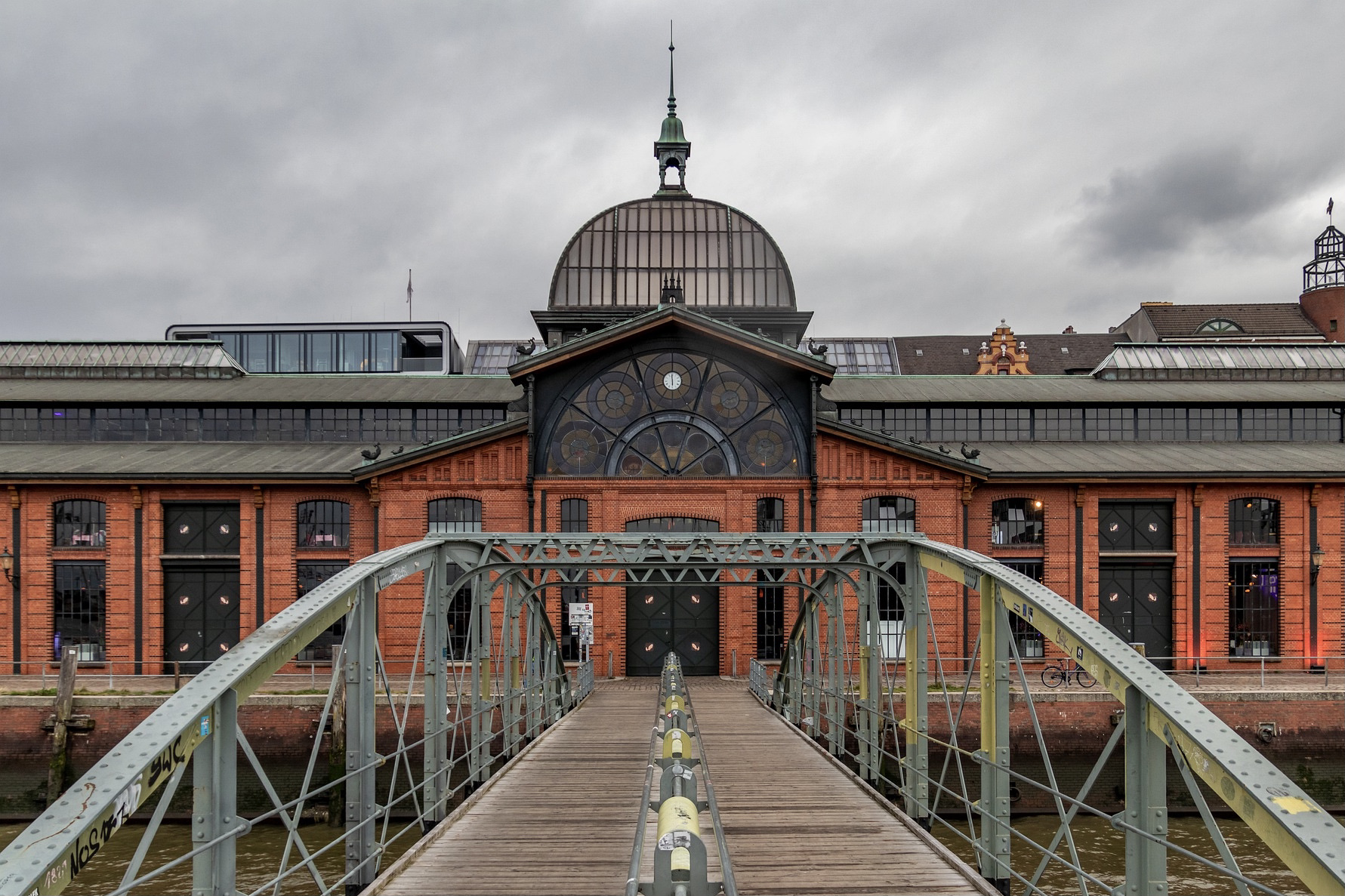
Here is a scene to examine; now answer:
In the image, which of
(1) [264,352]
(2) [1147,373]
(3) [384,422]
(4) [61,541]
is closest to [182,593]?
(4) [61,541]

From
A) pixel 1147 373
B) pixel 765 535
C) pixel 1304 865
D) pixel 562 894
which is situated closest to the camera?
pixel 1304 865

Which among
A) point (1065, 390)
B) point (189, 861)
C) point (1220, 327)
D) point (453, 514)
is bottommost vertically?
point (189, 861)

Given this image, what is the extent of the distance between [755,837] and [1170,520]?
23283 mm

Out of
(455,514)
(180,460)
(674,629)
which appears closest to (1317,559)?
(674,629)

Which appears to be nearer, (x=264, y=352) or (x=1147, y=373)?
(x=1147, y=373)

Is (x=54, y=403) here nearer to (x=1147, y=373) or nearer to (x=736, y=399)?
(x=736, y=399)

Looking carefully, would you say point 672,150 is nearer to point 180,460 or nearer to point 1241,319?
point 180,460

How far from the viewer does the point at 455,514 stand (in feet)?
92.3

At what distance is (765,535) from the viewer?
16.7 m

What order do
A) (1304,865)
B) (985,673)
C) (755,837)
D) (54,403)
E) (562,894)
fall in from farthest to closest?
(54,403) → (755,837) → (985,673) → (562,894) → (1304,865)

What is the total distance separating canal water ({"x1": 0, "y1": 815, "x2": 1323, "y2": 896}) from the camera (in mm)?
17484

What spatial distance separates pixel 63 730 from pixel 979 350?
52776mm

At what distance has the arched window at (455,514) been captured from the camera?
92.0 feet

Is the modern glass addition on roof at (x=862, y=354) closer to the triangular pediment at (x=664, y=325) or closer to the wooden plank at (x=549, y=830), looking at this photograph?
the triangular pediment at (x=664, y=325)
